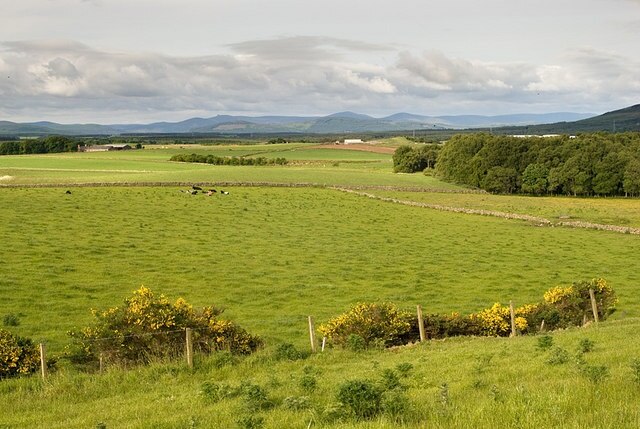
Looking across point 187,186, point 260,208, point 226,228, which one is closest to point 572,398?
point 226,228

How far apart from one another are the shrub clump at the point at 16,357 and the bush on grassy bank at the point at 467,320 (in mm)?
9770

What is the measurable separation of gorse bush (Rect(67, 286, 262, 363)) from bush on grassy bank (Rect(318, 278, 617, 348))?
391 cm

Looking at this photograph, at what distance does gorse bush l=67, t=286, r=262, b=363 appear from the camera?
67.8ft

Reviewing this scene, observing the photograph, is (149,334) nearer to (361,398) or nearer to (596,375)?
(361,398)

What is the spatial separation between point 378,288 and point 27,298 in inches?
775

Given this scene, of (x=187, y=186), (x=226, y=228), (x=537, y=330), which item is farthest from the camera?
(x=187, y=186)

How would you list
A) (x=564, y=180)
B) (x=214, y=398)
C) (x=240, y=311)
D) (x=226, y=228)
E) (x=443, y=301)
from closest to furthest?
(x=214, y=398) < (x=240, y=311) < (x=443, y=301) < (x=226, y=228) < (x=564, y=180)

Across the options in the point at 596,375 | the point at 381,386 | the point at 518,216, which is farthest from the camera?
the point at 518,216

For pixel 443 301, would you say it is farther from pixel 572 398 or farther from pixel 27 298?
pixel 572 398

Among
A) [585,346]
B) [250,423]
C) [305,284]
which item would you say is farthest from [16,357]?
[305,284]

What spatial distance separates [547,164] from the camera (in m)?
125

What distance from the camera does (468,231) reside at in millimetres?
66125

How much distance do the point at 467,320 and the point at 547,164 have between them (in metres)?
106

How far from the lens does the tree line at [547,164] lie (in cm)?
11538
